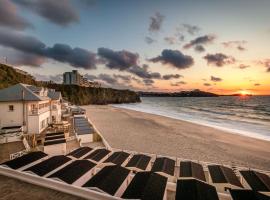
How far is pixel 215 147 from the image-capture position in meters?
26.3

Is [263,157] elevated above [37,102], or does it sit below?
below

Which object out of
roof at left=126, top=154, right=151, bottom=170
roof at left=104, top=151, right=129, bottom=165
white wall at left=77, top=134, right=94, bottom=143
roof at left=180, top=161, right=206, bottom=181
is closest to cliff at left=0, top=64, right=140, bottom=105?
white wall at left=77, top=134, right=94, bottom=143

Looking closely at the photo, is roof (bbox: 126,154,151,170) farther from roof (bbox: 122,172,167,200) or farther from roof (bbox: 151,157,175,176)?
roof (bbox: 122,172,167,200)

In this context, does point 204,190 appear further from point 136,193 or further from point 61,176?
point 61,176

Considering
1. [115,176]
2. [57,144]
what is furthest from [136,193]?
[57,144]

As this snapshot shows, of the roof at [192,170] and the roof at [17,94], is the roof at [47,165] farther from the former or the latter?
the roof at [17,94]

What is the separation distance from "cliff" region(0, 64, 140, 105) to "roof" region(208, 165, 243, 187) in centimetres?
6785

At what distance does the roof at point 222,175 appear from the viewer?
1194cm

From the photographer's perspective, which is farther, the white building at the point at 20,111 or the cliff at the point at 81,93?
the cliff at the point at 81,93

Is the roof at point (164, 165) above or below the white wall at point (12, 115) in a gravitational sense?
below

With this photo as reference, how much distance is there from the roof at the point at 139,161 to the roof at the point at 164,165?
74 cm

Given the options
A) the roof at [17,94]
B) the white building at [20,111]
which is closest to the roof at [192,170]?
the white building at [20,111]

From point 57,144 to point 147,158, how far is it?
27.4 feet

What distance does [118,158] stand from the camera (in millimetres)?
15359
